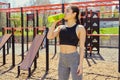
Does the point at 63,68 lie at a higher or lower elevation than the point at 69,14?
lower

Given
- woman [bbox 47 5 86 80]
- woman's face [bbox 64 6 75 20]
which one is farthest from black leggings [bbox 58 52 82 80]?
woman's face [bbox 64 6 75 20]

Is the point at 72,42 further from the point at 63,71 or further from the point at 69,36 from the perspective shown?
the point at 63,71

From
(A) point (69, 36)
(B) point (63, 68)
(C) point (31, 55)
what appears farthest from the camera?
(C) point (31, 55)

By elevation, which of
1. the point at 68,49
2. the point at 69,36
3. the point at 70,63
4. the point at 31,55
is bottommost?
the point at 31,55

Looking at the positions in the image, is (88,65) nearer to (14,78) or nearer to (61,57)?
(14,78)

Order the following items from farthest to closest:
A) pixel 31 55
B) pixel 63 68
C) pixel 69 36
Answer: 1. pixel 31 55
2. pixel 63 68
3. pixel 69 36

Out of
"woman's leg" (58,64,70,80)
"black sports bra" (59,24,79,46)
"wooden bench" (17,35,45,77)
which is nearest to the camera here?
"black sports bra" (59,24,79,46)

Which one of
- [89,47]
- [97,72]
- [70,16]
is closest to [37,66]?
[97,72]

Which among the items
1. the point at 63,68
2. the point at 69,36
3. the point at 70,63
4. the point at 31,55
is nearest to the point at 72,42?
the point at 69,36

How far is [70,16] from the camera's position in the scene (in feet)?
11.5

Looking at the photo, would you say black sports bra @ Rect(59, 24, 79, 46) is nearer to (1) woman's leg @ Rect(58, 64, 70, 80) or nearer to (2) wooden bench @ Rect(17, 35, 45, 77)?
(1) woman's leg @ Rect(58, 64, 70, 80)

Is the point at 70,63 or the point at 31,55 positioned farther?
the point at 31,55

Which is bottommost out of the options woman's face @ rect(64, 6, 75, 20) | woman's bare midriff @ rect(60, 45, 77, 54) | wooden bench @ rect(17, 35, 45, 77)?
wooden bench @ rect(17, 35, 45, 77)

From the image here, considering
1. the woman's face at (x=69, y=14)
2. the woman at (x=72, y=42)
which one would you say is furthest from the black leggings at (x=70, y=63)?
the woman's face at (x=69, y=14)
